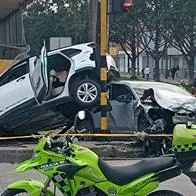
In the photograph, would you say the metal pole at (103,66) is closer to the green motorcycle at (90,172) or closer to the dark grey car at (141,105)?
the dark grey car at (141,105)

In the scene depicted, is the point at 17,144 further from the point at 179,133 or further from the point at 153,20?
the point at 153,20

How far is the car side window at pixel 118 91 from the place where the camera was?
13.0m

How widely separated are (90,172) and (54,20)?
5134 centimetres

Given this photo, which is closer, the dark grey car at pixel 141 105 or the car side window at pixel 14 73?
the dark grey car at pixel 141 105

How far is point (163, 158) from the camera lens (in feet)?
17.5

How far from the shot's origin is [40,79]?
11414 mm

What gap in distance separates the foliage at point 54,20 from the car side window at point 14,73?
38191 mm

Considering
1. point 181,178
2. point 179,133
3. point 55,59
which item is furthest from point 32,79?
point 179,133

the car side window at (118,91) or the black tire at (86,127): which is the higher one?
the car side window at (118,91)

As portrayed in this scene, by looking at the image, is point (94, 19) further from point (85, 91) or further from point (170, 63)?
point (170, 63)

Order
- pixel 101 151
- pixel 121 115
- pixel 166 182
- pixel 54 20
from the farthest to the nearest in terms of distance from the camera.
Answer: pixel 54 20 < pixel 121 115 < pixel 101 151 < pixel 166 182

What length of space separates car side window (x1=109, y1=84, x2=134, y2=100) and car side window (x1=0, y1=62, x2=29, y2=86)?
2.09 m

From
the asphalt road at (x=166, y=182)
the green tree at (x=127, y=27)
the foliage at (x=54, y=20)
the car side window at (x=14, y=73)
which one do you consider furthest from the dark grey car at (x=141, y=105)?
the foliage at (x=54, y=20)

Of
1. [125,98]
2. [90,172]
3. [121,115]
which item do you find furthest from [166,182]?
[125,98]
